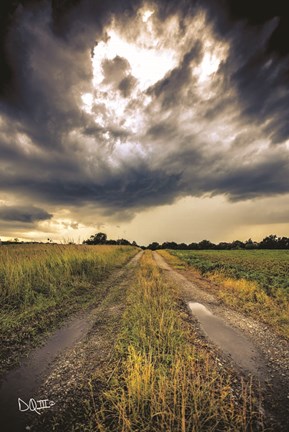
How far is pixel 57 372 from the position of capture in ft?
15.1

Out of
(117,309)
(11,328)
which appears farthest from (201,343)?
(11,328)

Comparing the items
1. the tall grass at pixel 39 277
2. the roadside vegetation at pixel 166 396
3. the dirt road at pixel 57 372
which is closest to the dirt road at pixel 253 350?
the roadside vegetation at pixel 166 396

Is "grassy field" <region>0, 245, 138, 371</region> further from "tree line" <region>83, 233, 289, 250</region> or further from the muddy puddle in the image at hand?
"tree line" <region>83, 233, 289, 250</region>

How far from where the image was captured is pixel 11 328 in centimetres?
645

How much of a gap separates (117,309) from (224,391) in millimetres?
5161

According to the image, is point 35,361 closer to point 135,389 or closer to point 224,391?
point 135,389

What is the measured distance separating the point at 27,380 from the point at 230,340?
17.4 ft

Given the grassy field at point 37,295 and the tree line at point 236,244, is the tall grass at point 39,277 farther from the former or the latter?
the tree line at point 236,244

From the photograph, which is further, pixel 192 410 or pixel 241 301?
pixel 241 301
